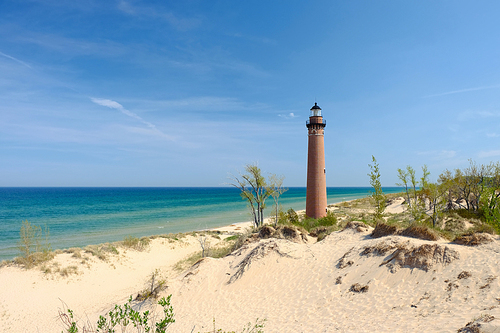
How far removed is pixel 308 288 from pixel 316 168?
50.0ft

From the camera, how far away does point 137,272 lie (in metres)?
20.8

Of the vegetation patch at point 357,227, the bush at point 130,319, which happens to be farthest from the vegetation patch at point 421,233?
the bush at point 130,319

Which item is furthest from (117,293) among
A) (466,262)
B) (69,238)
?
(69,238)

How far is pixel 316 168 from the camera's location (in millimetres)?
25531

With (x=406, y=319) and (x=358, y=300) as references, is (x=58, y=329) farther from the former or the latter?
(x=406, y=319)

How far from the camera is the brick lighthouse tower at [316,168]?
25.5 metres

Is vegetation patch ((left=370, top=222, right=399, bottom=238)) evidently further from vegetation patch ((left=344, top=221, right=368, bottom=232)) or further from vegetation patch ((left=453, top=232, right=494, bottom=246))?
vegetation patch ((left=453, top=232, right=494, bottom=246))

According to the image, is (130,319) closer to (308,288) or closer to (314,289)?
(308,288)

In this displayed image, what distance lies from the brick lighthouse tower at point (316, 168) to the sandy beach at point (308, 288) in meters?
7.94

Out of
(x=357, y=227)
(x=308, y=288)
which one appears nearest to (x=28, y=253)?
(x=308, y=288)

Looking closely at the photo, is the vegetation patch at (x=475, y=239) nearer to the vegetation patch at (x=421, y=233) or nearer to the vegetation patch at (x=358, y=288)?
the vegetation patch at (x=421, y=233)

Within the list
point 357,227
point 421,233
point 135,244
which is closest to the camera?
point 421,233

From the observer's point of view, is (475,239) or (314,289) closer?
(475,239)

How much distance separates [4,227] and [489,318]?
2186 inches
